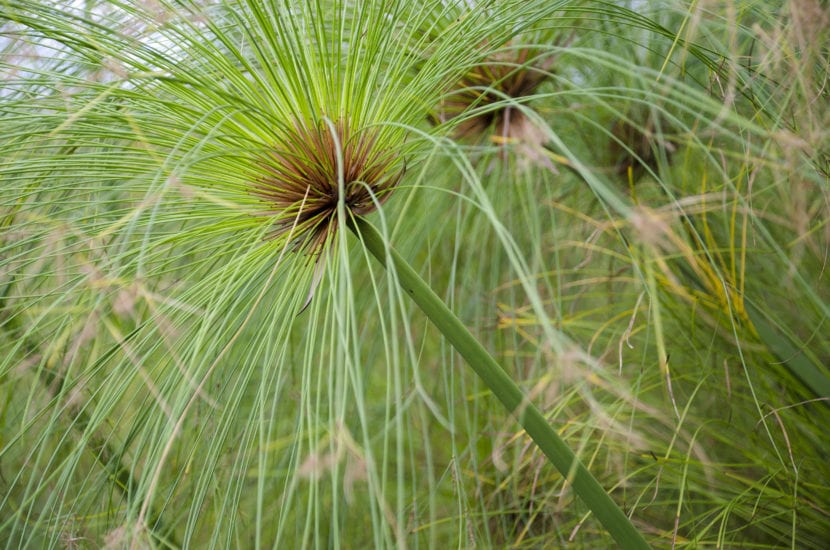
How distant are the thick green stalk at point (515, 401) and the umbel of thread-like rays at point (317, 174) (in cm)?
7

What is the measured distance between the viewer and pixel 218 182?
60 centimetres

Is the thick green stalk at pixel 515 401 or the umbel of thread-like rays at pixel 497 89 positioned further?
the umbel of thread-like rays at pixel 497 89

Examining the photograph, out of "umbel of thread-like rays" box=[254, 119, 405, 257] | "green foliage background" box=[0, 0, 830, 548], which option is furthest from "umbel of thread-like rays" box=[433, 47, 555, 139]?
"umbel of thread-like rays" box=[254, 119, 405, 257]

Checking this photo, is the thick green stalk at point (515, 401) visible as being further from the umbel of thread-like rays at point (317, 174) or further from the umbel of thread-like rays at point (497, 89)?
the umbel of thread-like rays at point (497, 89)

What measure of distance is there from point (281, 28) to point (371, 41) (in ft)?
0.26

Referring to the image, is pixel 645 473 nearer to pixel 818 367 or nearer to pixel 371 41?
pixel 818 367

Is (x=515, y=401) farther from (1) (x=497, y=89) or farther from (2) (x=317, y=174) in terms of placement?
(1) (x=497, y=89)

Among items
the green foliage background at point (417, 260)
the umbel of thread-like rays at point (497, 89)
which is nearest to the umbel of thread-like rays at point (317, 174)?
the green foliage background at point (417, 260)

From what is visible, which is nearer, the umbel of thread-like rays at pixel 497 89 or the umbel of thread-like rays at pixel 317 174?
the umbel of thread-like rays at pixel 317 174

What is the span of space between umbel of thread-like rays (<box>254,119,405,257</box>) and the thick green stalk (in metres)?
0.07

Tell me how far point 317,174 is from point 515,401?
9.4 inches

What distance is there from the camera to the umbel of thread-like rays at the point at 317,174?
58 cm

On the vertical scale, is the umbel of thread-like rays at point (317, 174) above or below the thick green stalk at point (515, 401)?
above

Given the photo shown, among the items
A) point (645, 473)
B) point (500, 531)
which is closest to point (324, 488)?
point (500, 531)
